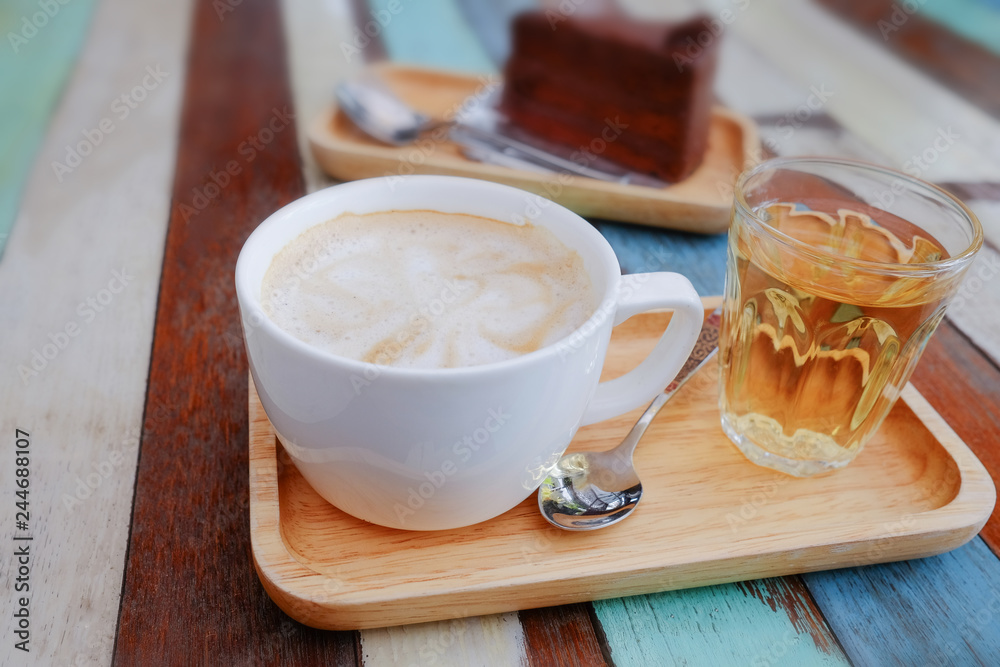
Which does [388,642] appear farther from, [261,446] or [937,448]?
[937,448]

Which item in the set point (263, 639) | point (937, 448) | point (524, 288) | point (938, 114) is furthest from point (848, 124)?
point (263, 639)

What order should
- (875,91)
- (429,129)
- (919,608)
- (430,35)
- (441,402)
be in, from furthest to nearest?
1. (430,35)
2. (875,91)
3. (429,129)
4. (919,608)
5. (441,402)

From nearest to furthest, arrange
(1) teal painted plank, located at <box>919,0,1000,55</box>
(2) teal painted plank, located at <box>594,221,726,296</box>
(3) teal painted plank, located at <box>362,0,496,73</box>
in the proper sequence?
(2) teal painted plank, located at <box>594,221,726,296</box>, (3) teal painted plank, located at <box>362,0,496,73</box>, (1) teal painted plank, located at <box>919,0,1000,55</box>

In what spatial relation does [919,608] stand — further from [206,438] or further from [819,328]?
[206,438]

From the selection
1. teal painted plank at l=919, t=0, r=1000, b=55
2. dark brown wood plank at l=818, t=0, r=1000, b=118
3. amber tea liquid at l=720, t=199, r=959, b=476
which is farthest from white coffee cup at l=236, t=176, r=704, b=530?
teal painted plank at l=919, t=0, r=1000, b=55

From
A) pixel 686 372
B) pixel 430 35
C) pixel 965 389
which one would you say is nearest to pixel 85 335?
pixel 686 372

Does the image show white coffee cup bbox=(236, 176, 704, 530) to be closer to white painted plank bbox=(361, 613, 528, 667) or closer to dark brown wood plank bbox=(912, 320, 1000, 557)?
white painted plank bbox=(361, 613, 528, 667)

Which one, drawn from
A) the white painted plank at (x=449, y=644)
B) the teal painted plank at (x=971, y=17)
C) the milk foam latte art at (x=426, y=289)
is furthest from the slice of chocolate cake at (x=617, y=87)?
the teal painted plank at (x=971, y=17)
